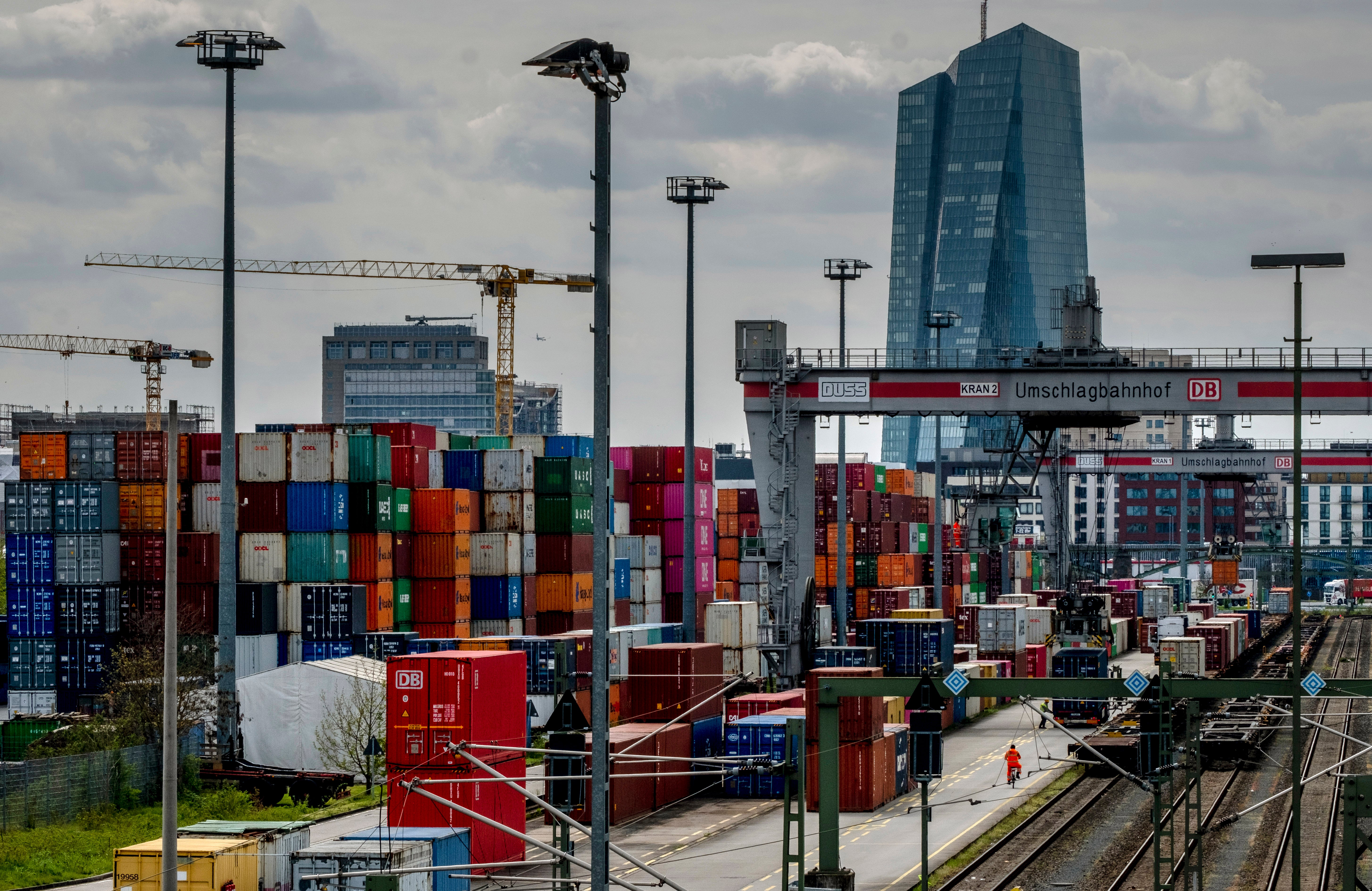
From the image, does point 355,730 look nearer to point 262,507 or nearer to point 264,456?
point 262,507

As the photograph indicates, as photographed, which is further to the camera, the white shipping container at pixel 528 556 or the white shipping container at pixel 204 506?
the white shipping container at pixel 528 556

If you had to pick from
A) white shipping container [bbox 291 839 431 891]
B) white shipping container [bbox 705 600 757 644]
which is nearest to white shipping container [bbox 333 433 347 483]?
white shipping container [bbox 705 600 757 644]

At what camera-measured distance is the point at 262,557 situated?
6069 cm

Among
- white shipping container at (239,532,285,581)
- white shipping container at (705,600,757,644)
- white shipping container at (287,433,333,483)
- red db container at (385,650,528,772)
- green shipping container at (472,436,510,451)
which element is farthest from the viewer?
green shipping container at (472,436,510,451)

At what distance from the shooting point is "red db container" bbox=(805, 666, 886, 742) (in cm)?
4575

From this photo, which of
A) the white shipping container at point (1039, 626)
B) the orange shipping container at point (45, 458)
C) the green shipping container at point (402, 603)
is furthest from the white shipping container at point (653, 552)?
the orange shipping container at point (45, 458)

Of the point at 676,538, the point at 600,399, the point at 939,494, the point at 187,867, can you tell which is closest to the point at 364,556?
the point at 676,538

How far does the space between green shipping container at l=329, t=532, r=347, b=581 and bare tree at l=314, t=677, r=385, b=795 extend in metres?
11.8

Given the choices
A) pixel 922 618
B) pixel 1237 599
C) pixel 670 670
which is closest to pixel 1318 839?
pixel 670 670

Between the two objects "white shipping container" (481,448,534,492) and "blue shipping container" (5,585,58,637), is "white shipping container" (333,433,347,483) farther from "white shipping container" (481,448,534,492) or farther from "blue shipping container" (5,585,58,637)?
"blue shipping container" (5,585,58,637)

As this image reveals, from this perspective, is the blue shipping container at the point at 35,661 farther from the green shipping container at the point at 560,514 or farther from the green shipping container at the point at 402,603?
the green shipping container at the point at 560,514

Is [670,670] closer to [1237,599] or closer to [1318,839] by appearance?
[1318,839]

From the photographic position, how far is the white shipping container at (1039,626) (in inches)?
3716

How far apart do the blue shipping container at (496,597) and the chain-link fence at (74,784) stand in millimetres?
20224
